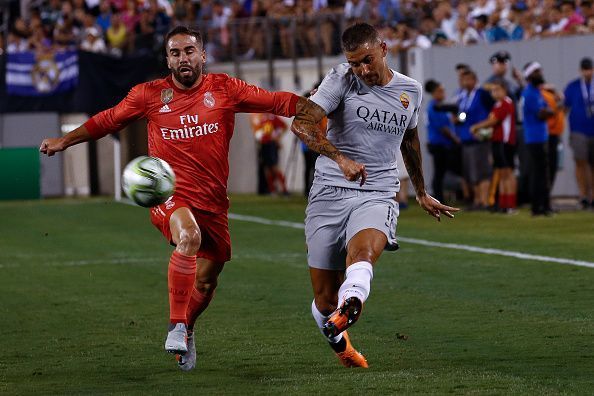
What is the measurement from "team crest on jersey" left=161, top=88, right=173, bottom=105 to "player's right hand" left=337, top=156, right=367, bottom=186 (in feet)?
4.21

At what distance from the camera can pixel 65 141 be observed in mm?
8344

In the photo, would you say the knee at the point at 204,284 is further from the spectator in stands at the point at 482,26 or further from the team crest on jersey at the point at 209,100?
the spectator in stands at the point at 482,26

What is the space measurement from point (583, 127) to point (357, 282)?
14.6m

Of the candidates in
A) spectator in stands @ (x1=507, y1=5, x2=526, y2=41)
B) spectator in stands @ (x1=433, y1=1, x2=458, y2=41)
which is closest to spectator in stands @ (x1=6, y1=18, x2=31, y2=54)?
spectator in stands @ (x1=433, y1=1, x2=458, y2=41)

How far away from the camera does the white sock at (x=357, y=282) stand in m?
7.36

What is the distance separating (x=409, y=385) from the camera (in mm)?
7191

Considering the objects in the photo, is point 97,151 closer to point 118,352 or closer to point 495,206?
point 495,206

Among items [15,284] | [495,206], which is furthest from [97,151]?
[15,284]

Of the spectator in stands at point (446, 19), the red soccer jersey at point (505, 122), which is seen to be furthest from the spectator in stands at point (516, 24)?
the red soccer jersey at point (505, 122)

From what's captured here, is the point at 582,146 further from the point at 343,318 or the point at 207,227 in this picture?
the point at 343,318

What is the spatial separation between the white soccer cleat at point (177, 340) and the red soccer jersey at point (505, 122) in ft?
43.5

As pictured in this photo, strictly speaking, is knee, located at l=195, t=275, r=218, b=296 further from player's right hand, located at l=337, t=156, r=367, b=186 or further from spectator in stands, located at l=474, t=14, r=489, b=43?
spectator in stands, located at l=474, t=14, r=489, b=43

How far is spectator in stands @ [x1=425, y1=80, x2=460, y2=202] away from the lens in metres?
22.3

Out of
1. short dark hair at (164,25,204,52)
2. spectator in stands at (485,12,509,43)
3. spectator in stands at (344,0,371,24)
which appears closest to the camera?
short dark hair at (164,25,204,52)
